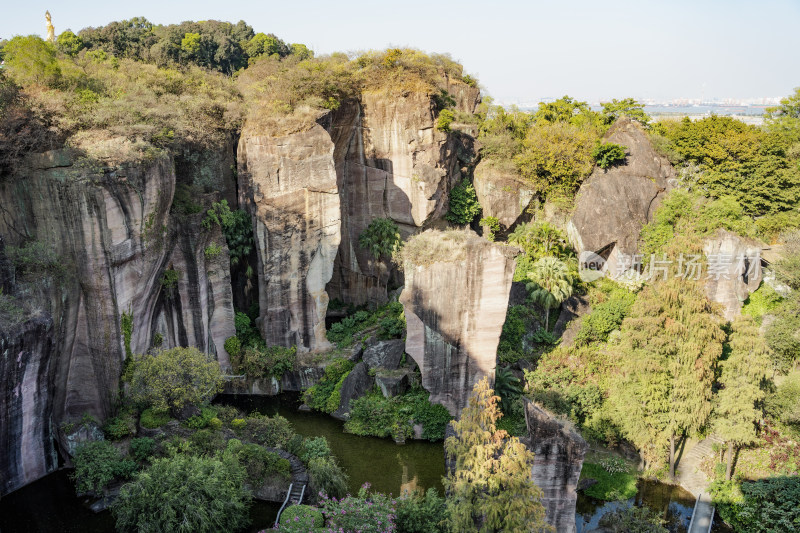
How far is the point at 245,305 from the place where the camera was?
30109 millimetres

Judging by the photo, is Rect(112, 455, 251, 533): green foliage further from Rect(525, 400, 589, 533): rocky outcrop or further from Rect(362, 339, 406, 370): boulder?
Rect(362, 339, 406, 370): boulder

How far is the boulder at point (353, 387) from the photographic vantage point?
25.0 m

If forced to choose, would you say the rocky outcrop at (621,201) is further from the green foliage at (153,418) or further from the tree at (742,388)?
the green foliage at (153,418)

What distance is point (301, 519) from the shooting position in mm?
17031

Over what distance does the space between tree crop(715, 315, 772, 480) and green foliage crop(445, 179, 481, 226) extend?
15.6 meters

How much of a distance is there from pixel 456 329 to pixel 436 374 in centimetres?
203

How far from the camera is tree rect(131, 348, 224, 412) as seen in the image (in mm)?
21562

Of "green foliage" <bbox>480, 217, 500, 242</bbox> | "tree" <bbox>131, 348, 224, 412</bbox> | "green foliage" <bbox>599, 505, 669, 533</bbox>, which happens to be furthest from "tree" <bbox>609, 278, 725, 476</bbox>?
"tree" <bbox>131, 348, 224, 412</bbox>

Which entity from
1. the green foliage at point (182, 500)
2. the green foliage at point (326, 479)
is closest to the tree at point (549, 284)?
the green foliage at point (326, 479)

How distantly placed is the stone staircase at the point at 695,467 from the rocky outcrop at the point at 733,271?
26.4ft

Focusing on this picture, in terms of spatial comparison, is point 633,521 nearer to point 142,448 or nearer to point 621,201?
point 142,448

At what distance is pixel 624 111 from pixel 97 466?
3257cm

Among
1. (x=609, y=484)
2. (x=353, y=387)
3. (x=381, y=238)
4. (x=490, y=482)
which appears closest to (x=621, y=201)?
(x=381, y=238)

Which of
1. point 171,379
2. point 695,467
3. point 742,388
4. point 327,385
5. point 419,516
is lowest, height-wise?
point 695,467
